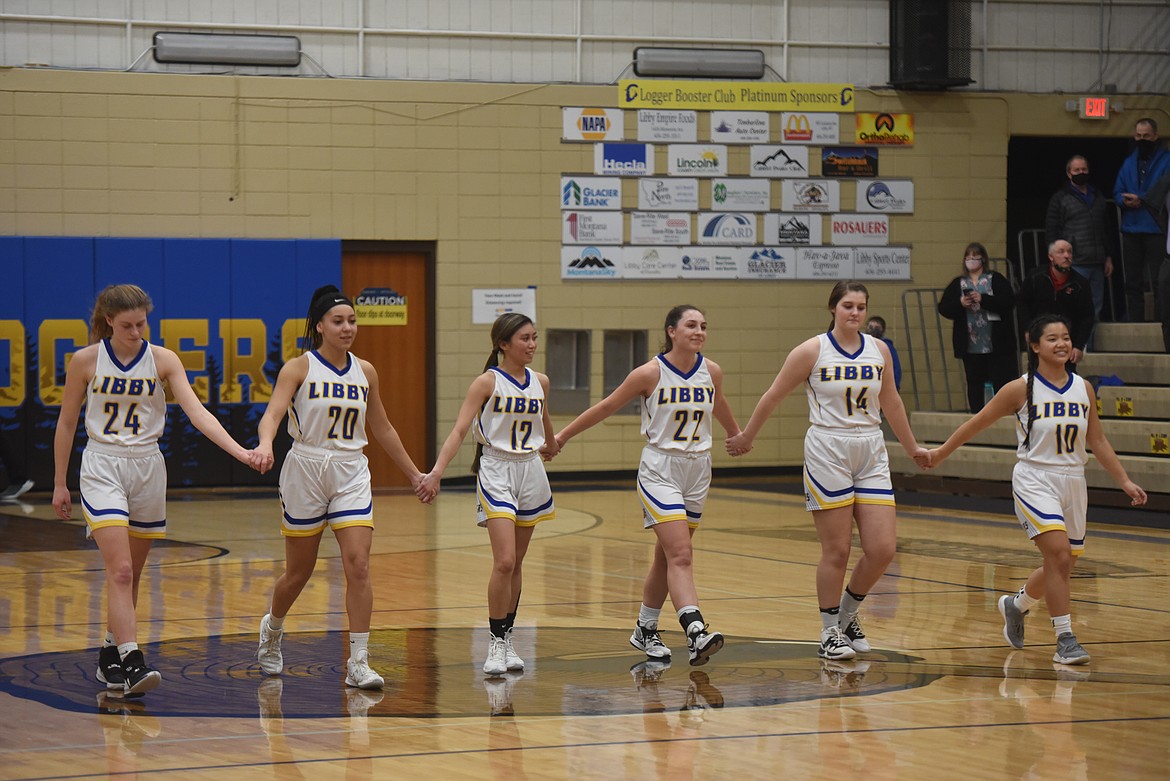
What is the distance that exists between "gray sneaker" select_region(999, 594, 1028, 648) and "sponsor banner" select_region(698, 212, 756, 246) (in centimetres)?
1052

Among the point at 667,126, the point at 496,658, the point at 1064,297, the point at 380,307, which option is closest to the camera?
the point at 496,658

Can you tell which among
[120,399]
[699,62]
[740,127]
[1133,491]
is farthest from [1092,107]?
[120,399]

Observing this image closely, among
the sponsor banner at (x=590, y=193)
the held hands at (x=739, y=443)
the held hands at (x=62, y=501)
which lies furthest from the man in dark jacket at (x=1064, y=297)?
the held hands at (x=62, y=501)

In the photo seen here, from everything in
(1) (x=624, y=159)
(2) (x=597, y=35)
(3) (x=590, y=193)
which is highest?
(2) (x=597, y=35)

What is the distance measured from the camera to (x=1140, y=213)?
15602mm

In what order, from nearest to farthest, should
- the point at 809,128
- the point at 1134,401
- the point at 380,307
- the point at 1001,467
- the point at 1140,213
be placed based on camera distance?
the point at 1134,401, the point at 1001,467, the point at 1140,213, the point at 380,307, the point at 809,128

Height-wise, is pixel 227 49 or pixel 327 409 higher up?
pixel 227 49

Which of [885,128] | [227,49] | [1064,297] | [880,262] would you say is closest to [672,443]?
[1064,297]

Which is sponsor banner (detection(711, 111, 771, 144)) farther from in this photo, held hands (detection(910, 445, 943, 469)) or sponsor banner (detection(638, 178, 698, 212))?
held hands (detection(910, 445, 943, 469))

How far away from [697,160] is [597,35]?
1.79 m

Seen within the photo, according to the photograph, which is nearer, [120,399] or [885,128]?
[120,399]

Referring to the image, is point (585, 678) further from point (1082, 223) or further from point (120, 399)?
→ point (1082, 223)

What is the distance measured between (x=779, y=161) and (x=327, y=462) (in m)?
12.0

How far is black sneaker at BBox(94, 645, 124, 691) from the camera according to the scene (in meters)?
6.46
